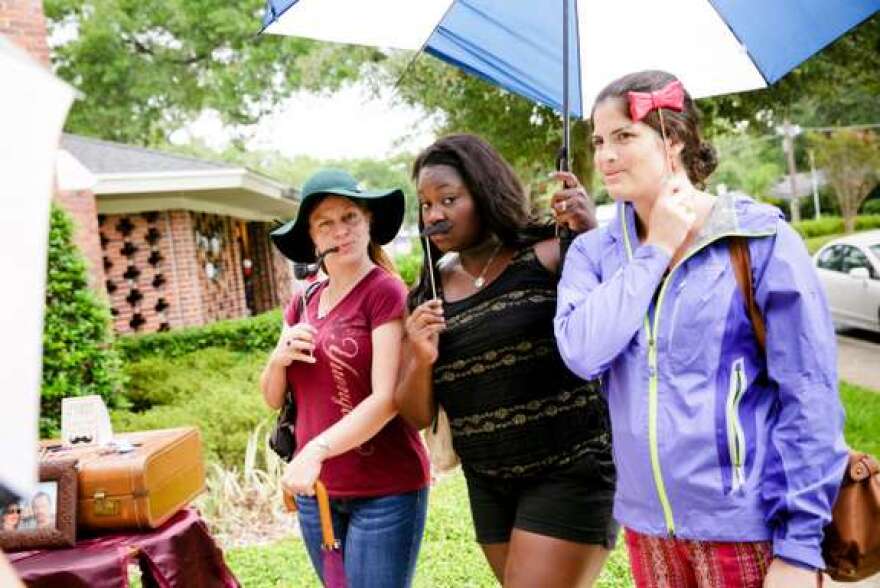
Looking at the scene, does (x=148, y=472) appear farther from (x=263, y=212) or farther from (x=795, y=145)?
(x=795, y=145)

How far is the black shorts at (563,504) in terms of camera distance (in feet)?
7.56


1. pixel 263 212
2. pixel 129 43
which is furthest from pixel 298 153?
pixel 263 212

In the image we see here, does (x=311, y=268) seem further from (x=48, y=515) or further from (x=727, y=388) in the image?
(x=727, y=388)

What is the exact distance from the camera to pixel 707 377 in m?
1.78

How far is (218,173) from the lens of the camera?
39.3 ft

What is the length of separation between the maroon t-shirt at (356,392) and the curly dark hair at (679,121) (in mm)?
963

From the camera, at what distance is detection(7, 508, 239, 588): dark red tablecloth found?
262 cm

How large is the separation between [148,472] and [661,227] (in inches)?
75.4

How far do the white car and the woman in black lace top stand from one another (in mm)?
10533

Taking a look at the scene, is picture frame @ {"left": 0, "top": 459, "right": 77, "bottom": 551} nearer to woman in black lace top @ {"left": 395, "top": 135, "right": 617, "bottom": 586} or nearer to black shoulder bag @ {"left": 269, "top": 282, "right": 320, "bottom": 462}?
black shoulder bag @ {"left": 269, "top": 282, "right": 320, "bottom": 462}

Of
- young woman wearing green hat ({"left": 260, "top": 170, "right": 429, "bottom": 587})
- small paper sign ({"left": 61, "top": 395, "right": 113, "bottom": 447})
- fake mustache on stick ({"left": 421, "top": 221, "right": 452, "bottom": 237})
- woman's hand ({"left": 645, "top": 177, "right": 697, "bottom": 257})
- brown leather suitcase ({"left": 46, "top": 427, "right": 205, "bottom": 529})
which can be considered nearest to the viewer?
woman's hand ({"left": 645, "top": 177, "right": 697, "bottom": 257})

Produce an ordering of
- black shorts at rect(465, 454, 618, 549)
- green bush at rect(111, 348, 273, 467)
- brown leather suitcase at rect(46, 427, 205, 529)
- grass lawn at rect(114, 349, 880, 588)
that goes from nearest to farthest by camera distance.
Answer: black shorts at rect(465, 454, 618, 549) → brown leather suitcase at rect(46, 427, 205, 529) → grass lawn at rect(114, 349, 880, 588) → green bush at rect(111, 348, 273, 467)

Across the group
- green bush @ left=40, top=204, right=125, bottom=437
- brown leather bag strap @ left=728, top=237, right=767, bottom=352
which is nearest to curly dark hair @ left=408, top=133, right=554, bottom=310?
brown leather bag strap @ left=728, top=237, right=767, bottom=352

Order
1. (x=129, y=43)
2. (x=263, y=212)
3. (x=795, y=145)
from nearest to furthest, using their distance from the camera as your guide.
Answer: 1. (x=263, y=212)
2. (x=129, y=43)
3. (x=795, y=145)
